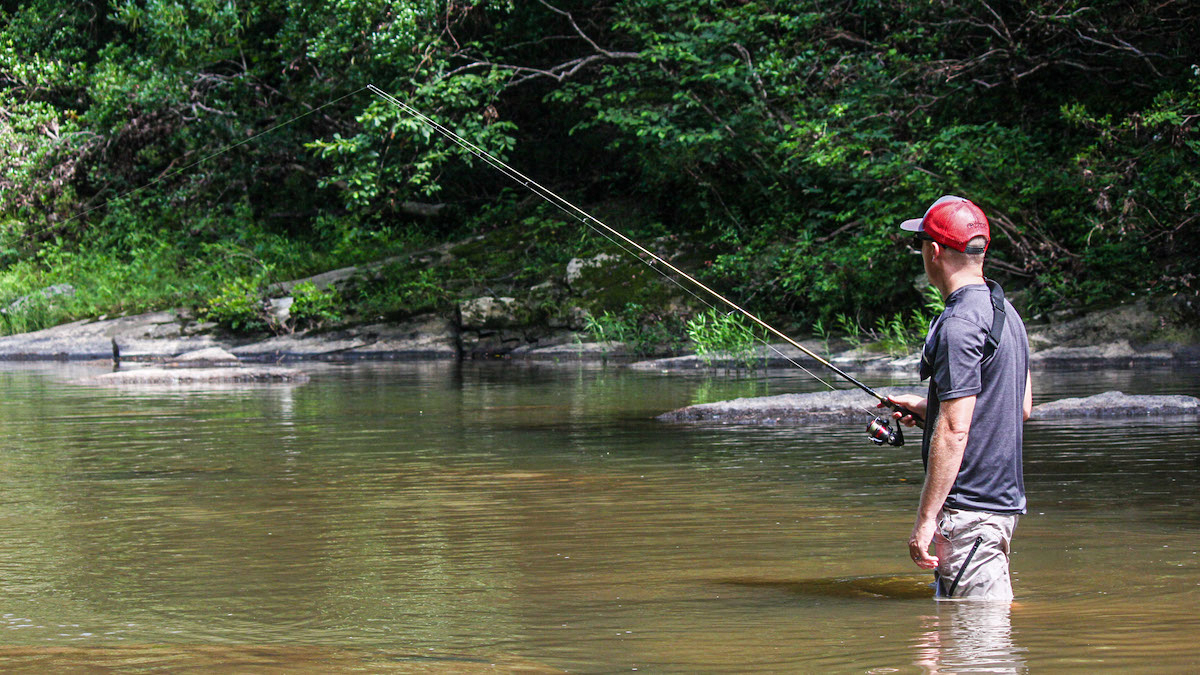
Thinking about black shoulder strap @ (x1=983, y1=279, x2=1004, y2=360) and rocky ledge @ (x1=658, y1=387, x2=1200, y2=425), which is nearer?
black shoulder strap @ (x1=983, y1=279, x2=1004, y2=360)

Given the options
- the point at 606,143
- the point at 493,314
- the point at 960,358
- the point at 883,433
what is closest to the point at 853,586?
the point at 883,433

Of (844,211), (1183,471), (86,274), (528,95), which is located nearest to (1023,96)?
(844,211)

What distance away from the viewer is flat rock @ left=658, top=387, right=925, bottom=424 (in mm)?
9961

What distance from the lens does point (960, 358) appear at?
3326 millimetres

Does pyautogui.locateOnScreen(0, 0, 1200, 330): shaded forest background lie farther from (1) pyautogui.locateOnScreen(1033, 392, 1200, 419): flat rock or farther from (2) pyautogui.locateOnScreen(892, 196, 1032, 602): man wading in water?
(2) pyautogui.locateOnScreen(892, 196, 1032, 602): man wading in water

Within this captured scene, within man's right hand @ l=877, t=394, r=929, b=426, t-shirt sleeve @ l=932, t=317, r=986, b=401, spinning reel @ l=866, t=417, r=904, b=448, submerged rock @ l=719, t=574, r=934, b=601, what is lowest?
submerged rock @ l=719, t=574, r=934, b=601

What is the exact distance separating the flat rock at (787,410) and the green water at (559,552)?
571 millimetres

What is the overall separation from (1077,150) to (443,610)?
588 inches

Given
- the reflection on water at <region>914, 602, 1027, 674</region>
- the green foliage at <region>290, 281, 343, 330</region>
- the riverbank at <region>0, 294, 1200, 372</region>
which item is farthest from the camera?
the green foliage at <region>290, 281, 343, 330</region>

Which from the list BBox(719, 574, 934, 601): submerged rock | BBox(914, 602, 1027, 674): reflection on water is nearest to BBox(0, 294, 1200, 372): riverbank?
BBox(719, 574, 934, 601): submerged rock

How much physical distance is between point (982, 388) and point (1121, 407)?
6.84 meters

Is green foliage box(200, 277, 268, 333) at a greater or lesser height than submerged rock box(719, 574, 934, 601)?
greater

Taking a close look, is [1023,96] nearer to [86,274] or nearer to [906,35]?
[906,35]

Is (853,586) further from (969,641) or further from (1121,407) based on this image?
(1121,407)
